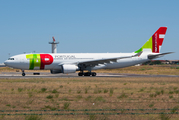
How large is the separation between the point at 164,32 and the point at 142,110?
35370mm

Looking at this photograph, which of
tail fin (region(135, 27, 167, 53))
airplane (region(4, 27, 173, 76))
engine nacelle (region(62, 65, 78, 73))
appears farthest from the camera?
tail fin (region(135, 27, 167, 53))

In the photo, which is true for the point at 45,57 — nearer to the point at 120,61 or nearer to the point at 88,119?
the point at 120,61

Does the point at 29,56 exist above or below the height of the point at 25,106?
above

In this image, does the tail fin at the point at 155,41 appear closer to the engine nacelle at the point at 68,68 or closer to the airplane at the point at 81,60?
the airplane at the point at 81,60

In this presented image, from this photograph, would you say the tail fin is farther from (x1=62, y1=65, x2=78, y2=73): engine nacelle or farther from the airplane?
(x1=62, y1=65, x2=78, y2=73): engine nacelle

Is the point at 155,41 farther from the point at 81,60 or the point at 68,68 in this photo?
the point at 68,68

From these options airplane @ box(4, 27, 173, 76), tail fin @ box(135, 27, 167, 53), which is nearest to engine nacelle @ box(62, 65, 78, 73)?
airplane @ box(4, 27, 173, 76)

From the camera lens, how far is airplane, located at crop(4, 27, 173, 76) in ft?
126

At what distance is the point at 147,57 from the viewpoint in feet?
141

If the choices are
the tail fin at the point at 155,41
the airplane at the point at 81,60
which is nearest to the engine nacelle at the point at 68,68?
the airplane at the point at 81,60

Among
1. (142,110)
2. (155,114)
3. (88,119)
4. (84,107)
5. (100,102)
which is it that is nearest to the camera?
(88,119)

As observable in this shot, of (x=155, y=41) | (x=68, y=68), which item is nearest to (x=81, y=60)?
(x=68, y=68)

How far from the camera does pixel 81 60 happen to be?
40.8m

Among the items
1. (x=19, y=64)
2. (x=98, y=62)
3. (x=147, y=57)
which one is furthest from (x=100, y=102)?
(x=147, y=57)
